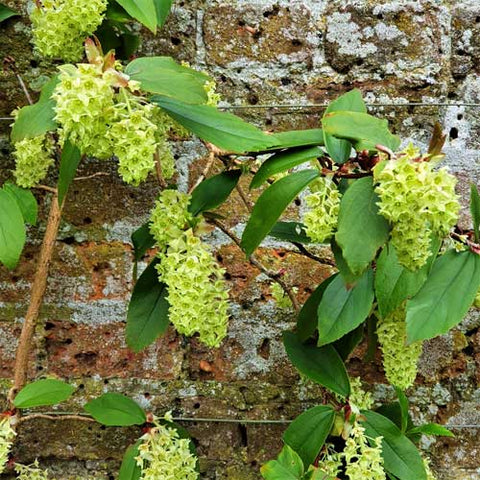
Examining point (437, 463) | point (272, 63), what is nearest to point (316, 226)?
point (272, 63)

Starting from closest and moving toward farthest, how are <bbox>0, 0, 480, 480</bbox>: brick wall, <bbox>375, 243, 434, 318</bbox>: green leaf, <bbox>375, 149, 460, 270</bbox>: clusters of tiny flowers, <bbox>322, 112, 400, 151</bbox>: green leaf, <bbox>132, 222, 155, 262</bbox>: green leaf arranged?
<bbox>375, 149, 460, 270</bbox>: clusters of tiny flowers, <bbox>322, 112, 400, 151</bbox>: green leaf, <bbox>375, 243, 434, 318</bbox>: green leaf, <bbox>132, 222, 155, 262</bbox>: green leaf, <bbox>0, 0, 480, 480</bbox>: brick wall

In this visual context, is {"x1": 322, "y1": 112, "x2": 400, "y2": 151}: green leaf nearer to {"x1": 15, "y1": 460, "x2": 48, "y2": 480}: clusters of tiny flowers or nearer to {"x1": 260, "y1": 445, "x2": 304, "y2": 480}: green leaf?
{"x1": 260, "y1": 445, "x2": 304, "y2": 480}: green leaf

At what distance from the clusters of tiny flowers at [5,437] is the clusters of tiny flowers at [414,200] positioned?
72 cm

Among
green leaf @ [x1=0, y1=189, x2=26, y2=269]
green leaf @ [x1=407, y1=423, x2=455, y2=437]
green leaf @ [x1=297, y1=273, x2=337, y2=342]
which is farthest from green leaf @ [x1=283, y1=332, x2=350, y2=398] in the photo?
green leaf @ [x1=0, y1=189, x2=26, y2=269]

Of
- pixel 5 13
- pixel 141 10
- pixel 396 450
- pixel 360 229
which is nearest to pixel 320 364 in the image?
pixel 396 450

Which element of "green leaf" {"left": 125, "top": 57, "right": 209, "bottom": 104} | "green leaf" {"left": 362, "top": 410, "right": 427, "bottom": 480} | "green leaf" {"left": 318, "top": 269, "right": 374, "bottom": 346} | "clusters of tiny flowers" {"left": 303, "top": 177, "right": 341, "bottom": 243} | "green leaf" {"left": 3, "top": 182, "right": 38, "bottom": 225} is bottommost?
"green leaf" {"left": 362, "top": 410, "right": 427, "bottom": 480}

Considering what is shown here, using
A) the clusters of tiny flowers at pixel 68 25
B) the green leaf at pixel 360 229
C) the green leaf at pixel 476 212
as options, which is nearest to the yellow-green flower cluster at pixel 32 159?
the clusters of tiny flowers at pixel 68 25

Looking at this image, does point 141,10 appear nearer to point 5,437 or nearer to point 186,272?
point 186,272

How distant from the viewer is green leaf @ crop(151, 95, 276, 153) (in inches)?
39.5

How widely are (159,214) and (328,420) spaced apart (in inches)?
17.6

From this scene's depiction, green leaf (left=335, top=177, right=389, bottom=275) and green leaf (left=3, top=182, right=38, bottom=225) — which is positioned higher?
green leaf (left=335, top=177, right=389, bottom=275)

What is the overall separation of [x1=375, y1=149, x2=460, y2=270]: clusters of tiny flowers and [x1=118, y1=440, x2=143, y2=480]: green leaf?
0.64m

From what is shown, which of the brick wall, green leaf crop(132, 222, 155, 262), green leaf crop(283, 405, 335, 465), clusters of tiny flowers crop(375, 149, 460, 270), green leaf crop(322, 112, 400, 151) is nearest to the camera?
clusters of tiny flowers crop(375, 149, 460, 270)

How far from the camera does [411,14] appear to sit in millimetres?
1408
